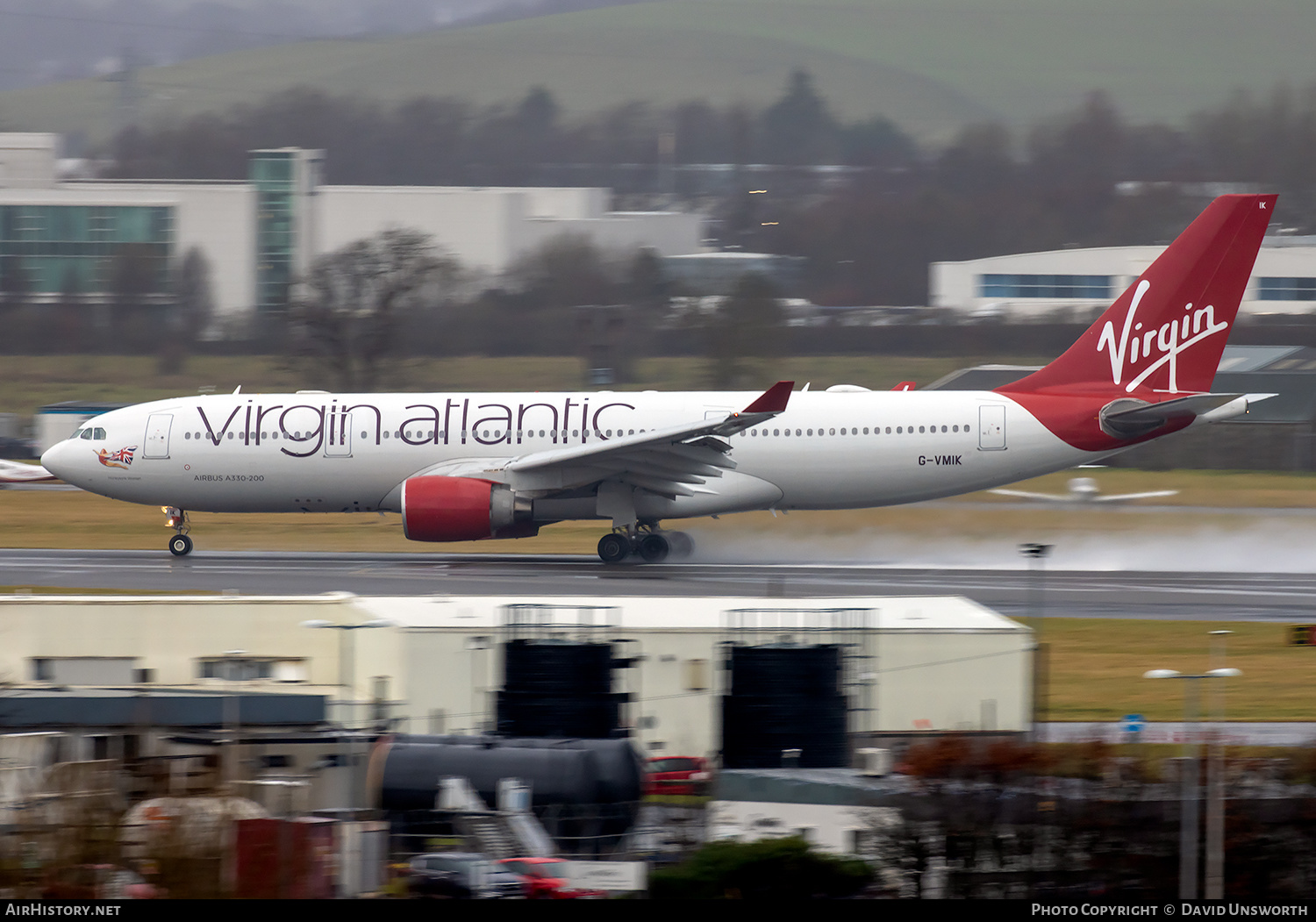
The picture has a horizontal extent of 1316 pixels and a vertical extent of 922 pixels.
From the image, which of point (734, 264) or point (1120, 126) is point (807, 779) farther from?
point (1120, 126)

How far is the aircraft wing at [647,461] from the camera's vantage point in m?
27.6

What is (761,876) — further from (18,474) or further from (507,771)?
(18,474)

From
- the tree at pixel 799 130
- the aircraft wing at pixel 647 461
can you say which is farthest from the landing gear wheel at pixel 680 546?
the tree at pixel 799 130

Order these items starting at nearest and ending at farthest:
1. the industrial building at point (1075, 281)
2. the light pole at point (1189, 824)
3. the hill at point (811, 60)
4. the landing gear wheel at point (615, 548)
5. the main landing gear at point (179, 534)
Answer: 1. the light pole at point (1189, 824)
2. the landing gear wheel at point (615, 548)
3. the main landing gear at point (179, 534)
4. the industrial building at point (1075, 281)
5. the hill at point (811, 60)

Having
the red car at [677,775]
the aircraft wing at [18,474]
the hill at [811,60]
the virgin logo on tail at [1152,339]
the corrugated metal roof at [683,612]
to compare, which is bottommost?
the red car at [677,775]

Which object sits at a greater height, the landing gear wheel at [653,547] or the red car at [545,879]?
the landing gear wheel at [653,547]

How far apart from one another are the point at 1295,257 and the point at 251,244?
2179 inches

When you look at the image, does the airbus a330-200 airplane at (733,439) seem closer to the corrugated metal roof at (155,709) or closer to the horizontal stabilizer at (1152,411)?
the horizontal stabilizer at (1152,411)

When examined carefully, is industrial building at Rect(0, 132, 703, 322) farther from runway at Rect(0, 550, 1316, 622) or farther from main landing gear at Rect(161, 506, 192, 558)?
runway at Rect(0, 550, 1316, 622)

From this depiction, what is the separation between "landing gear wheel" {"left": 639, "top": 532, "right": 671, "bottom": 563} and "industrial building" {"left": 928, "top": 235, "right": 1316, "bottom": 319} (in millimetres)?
39776

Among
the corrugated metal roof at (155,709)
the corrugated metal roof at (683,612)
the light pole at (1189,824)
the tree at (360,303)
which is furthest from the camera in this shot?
the tree at (360,303)

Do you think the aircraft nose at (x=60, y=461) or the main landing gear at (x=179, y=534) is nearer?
the main landing gear at (x=179, y=534)

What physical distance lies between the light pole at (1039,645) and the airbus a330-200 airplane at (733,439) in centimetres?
237

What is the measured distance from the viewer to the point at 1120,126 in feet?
294
